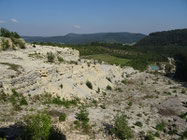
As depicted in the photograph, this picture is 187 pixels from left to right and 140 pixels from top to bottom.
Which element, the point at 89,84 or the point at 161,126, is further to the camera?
the point at 89,84

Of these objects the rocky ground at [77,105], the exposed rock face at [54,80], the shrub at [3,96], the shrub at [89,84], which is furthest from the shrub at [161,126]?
the shrub at [3,96]

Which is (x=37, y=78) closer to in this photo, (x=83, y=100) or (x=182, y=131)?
(x=83, y=100)

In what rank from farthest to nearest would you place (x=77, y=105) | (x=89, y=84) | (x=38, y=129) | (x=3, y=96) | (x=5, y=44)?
1. (x=5, y=44)
2. (x=89, y=84)
3. (x=77, y=105)
4. (x=3, y=96)
5. (x=38, y=129)

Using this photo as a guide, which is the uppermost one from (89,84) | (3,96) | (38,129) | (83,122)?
(38,129)

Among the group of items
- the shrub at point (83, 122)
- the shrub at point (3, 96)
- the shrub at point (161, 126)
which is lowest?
the shrub at point (161, 126)

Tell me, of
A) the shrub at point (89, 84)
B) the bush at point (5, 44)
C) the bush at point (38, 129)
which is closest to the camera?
the bush at point (38, 129)

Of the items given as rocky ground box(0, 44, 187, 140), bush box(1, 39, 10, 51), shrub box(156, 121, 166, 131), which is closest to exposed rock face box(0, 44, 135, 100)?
rocky ground box(0, 44, 187, 140)

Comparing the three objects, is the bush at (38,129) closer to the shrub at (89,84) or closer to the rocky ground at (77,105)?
the rocky ground at (77,105)

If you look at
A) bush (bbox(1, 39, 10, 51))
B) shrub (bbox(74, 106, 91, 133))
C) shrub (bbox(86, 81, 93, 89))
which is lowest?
shrub (bbox(74, 106, 91, 133))

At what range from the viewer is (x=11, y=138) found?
978 cm

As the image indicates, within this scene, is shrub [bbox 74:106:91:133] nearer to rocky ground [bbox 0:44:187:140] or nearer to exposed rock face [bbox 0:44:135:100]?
rocky ground [bbox 0:44:187:140]

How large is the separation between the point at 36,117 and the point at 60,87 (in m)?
11.6

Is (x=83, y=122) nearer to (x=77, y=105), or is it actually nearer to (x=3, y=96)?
(x=77, y=105)

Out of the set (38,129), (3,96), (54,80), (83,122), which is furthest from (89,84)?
(38,129)
